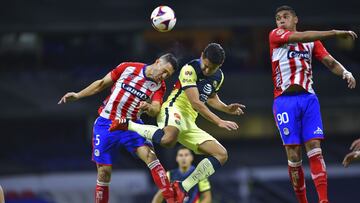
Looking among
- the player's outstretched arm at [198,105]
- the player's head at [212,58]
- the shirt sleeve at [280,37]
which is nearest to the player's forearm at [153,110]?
the player's outstretched arm at [198,105]

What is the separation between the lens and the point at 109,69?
883 inches

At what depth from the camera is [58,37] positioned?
23.7 metres

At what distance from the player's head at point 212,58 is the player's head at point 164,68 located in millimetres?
397

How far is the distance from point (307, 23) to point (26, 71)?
8138 mm

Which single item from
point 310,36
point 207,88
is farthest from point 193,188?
point 310,36

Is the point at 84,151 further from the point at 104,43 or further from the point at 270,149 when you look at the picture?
the point at 270,149

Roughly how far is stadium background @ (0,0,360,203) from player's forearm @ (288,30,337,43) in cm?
1133

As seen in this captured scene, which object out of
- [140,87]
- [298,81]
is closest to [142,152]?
[140,87]

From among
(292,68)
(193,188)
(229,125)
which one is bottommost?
(193,188)

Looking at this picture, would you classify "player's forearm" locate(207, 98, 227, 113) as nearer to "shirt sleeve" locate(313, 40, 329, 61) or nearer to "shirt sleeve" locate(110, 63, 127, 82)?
"shirt sleeve" locate(110, 63, 127, 82)

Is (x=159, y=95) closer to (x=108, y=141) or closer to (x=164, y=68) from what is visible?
(x=164, y=68)

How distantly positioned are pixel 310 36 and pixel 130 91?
2.61 m

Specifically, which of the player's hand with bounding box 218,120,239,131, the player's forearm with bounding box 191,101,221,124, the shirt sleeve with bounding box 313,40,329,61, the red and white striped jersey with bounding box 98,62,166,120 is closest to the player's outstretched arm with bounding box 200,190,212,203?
the red and white striped jersey with bounding box 98,62,166,120

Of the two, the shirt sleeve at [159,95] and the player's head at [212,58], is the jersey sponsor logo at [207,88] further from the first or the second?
the shirt sleeve at [159,95]
